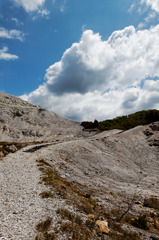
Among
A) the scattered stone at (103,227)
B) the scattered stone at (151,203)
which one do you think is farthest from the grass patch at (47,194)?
the scattered stone at (151,203)

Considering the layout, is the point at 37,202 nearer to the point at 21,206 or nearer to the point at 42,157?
the point at 21,206

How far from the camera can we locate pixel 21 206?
1049 cm

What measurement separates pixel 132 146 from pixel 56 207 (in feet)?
133

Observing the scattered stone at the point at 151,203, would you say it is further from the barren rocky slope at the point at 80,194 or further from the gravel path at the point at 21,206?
the gravel path at the point at 21,206


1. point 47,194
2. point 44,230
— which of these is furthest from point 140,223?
point 44,230

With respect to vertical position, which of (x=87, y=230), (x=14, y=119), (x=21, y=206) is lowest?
(x=87, y=230)

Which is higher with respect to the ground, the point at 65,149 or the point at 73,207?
the point at 65,149

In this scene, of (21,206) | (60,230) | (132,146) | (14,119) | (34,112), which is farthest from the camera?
(34,112)

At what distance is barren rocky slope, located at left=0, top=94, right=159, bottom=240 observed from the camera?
28.2 ft

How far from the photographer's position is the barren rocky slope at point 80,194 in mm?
8602

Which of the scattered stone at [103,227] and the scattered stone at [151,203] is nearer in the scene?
the scattered stone at [103,227]

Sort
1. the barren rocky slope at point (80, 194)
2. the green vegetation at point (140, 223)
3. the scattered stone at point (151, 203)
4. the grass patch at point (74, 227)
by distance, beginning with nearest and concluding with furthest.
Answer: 1. the grass patch at point (74, 227)
2. the barren rocky slope at point (80, 194)
3. the green vegetation at point (140, 223)
4. the scattered stone at point (151, 203)

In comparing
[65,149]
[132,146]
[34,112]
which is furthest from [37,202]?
[34,112]

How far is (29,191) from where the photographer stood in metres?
13.3
